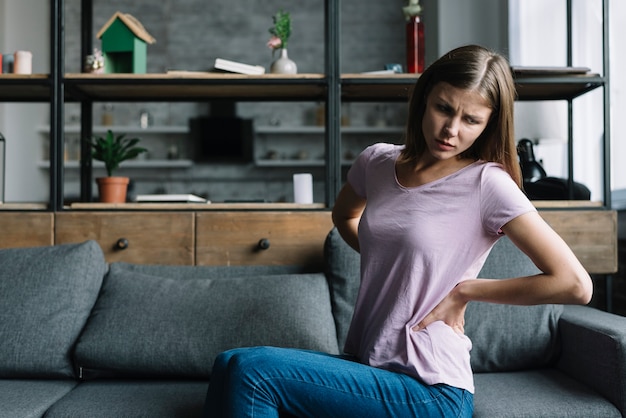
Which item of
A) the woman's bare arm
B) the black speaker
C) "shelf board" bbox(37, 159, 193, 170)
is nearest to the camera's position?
the woman's bare arm

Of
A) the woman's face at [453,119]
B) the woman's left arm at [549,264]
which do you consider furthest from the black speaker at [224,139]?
the woman's left arm at [549,264]

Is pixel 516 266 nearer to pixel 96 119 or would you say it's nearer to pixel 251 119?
pixel 251 119

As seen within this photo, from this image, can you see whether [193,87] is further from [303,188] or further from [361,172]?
[361,172]

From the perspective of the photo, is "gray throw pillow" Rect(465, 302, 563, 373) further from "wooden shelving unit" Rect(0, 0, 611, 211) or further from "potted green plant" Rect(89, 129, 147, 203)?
"potted green plant" Rect(89, 129, 147, 203)

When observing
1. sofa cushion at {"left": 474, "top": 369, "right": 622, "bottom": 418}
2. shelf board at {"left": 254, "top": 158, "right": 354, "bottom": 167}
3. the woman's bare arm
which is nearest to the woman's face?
the woman's bare arm

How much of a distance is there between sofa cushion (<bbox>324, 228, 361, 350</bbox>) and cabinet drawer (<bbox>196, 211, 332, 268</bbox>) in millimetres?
205

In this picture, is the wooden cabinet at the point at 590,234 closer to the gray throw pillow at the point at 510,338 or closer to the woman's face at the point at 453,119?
the gray throw pillow at the point at 510,338

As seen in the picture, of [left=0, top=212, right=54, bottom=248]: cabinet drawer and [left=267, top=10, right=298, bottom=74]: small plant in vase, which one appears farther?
[left=267, top=10, right=298, bottom=74]: small plant in vase

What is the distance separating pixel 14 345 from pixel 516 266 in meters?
1.56

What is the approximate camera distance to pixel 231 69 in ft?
8.57

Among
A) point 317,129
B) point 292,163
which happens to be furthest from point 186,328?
point 317,129

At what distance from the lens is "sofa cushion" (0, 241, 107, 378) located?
210 cm

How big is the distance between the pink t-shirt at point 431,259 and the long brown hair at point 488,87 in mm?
37

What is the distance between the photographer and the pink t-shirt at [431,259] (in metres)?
1.49
